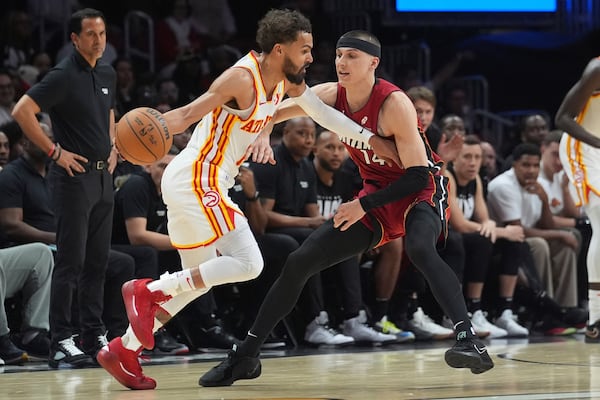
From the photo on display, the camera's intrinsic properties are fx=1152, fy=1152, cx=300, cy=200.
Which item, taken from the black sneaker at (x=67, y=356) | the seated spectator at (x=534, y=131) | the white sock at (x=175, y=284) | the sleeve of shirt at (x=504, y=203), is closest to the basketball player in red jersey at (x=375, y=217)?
the white sock at (x=175, y=284)

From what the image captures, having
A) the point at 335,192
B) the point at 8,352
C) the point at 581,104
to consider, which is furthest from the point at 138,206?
the point at 581,104

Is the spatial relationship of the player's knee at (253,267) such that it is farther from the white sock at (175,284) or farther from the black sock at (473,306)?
the black sock at (473,306)

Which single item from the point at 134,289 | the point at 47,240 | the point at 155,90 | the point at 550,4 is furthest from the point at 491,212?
the point at 550,4

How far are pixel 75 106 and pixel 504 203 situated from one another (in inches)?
152

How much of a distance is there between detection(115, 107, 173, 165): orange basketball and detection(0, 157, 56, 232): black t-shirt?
2304 millimetres

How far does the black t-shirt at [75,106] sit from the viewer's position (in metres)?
6.59

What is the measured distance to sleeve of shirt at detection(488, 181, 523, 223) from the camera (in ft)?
30.0

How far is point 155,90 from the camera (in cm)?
A: 1022

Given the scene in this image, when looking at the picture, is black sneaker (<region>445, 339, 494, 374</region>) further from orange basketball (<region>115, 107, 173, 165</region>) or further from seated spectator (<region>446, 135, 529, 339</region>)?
seated spectator (<region>446, 135, 529, 339</region>)

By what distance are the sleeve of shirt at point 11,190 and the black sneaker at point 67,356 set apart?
1113 millimetres

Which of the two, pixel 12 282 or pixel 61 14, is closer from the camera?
pixel 12 282

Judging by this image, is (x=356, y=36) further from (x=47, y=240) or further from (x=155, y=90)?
(x=155, y=90)

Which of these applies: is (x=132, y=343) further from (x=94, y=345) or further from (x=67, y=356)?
(x=94, y=345)

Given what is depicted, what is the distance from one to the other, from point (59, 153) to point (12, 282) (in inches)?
37.4
